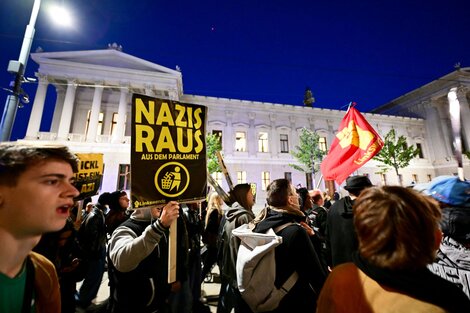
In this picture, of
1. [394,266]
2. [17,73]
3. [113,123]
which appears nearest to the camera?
[394,266]

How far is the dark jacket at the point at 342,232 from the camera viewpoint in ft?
8.26

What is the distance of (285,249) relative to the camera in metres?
1.93

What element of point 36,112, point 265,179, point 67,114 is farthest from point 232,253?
point 36,112

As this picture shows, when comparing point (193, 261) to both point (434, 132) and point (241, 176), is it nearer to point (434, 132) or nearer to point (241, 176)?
point (241, 176)

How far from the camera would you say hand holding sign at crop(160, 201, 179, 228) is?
6.36ft

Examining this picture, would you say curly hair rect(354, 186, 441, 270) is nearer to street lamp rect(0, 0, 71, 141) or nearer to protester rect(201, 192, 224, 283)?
protester rect(201, 192, 224, 283)

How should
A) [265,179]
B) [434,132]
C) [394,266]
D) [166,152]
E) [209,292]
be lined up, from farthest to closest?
[434,132] → [265,179] → [209,292] → [166,152] → [394,266]

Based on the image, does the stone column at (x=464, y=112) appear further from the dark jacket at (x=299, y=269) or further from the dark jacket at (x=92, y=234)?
the dark jacket at (x=92, y=234)

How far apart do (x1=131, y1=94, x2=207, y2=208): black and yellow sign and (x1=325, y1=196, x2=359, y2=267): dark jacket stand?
177 centimetres

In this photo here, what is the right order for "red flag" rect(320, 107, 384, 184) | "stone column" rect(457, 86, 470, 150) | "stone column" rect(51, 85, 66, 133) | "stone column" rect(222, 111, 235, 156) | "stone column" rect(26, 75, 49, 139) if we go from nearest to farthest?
"red flag" rect(320, 107, 384, 184), "stone column" rect(26, 75, 49, 139), "stone column" rect(51, 85, 66, 133), "stone column" rect(222, 111, 235, 156), "stone column" rect(457, 86, 470, 150)

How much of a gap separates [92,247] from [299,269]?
3.76m

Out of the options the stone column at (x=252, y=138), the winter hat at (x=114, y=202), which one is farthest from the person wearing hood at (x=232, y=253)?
the stone column at (x=252, y=138)

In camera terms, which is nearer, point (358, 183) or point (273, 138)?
point (358, 183)

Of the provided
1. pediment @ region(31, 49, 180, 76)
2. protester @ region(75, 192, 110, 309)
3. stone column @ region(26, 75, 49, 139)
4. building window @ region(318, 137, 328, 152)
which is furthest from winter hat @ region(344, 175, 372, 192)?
building window @ region(318, 137, 328, 152)
